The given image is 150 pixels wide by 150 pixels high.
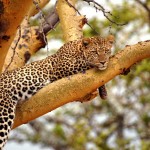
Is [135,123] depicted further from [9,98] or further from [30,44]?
[9,98]

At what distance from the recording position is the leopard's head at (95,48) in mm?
6977

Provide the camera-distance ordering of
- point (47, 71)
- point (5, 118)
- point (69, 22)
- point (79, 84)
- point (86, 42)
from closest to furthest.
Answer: point (79, 84), point (5, 118), point (47, 71), point (86, 42), point (69, 22)

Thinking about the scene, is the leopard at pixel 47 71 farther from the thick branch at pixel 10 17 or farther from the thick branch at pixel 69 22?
→ the thick branch at pixel 10 17

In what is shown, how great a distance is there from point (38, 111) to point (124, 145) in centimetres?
1063

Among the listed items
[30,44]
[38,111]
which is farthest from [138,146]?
[38,111]

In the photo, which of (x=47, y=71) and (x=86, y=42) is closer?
(x=47, y=71)

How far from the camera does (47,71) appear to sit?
691 centimetres

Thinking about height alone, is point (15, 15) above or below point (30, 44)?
below

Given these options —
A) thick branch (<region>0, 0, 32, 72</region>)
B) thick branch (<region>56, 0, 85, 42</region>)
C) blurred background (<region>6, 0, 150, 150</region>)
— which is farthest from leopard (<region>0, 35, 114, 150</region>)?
blurred background (<region>6, 0, 150, 150</region>)

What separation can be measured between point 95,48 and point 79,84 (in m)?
1.37

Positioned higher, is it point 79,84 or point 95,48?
point 95,48

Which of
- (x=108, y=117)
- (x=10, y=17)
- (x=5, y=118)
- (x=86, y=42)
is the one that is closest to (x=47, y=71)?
(x=86, y=42)

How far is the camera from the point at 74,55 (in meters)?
7.13

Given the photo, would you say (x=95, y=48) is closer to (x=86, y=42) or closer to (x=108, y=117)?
(x=86, y=42)
